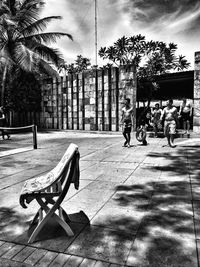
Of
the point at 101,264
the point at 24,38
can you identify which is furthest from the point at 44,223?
the point at 24,38

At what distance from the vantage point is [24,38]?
53.5ft

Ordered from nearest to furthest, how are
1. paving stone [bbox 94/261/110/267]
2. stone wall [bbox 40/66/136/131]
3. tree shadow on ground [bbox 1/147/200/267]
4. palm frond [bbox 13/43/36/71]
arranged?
paving stone [bbox 94/261/110/267] → tree shadow on ground [bbox 1/147/200/267] → stone wall [bbox 40/66/136/131] → palm frond [bbox 13/43/36/71]

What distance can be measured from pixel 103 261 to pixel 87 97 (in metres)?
13.8

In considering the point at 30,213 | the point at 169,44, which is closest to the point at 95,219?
the point at 30,213

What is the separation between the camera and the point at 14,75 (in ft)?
54.9

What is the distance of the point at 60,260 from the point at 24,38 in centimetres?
1681

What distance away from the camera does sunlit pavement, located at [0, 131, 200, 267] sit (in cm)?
237

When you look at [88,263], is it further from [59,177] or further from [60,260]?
[59,177]

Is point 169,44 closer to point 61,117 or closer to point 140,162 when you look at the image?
point 61,117

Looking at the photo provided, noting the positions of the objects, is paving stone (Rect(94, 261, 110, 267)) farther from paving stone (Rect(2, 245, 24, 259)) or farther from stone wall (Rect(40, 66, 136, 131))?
stone wall (Rect(40, 66, 136, 131))

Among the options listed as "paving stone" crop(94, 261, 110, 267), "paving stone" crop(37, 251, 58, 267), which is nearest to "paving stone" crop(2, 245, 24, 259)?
"paving stone" crop(37, 251, 58, 267)

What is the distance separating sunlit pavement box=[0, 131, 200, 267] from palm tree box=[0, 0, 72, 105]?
11.3 meters

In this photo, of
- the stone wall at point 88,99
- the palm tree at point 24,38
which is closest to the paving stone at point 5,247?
the stone wall at point 88,99

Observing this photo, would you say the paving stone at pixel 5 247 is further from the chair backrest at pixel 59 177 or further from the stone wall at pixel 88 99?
the stone wall at pixel 88 99
